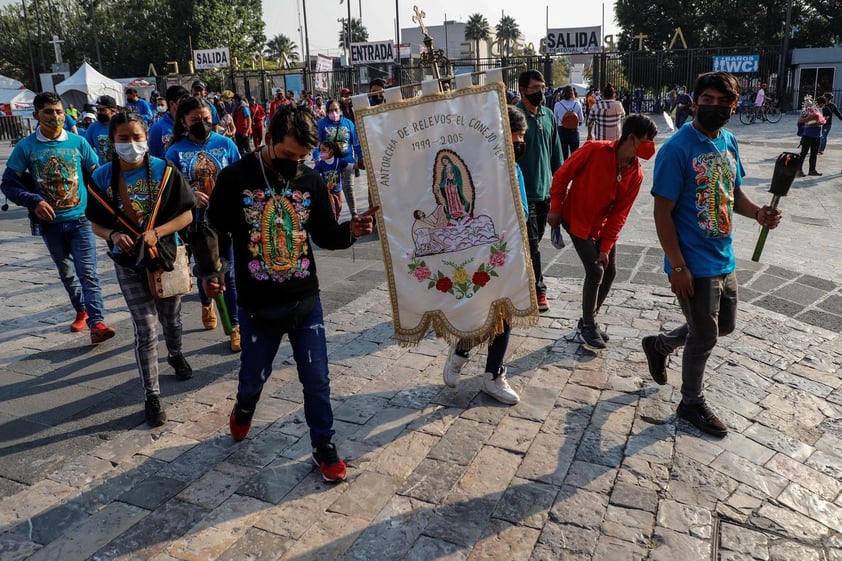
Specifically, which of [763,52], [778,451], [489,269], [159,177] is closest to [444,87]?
[489,269]

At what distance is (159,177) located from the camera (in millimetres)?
3994

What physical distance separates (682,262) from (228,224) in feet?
7.77

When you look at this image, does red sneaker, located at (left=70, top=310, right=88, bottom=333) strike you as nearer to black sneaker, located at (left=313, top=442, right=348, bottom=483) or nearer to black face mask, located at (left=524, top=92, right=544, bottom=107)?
black sneaker, located at (left=313, top=442, right=348, bottom=483)

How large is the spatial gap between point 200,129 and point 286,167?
6.94 ft

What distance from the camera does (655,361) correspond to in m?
4.25

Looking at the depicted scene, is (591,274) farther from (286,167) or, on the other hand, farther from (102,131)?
(102,131)

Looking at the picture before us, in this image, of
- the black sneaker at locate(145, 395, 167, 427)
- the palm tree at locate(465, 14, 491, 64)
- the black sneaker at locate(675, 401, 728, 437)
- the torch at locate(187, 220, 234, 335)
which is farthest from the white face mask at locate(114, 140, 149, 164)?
the palm tree at locate(465, 14, 491, 64)

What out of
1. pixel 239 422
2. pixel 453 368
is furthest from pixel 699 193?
pixel 239 422

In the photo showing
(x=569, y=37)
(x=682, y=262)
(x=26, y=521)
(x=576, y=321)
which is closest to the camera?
(x=26, y=521)

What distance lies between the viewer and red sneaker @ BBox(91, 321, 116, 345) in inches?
211

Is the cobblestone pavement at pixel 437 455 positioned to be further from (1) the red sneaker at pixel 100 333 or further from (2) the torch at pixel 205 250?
(2) the torch at pixel 205 250

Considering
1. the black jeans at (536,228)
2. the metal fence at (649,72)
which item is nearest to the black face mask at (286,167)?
the black jeans at (536,228)

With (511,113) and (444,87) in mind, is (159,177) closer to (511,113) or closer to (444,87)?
(444,87)

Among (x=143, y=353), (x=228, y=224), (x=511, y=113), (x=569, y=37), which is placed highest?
(x=569, y=37)
